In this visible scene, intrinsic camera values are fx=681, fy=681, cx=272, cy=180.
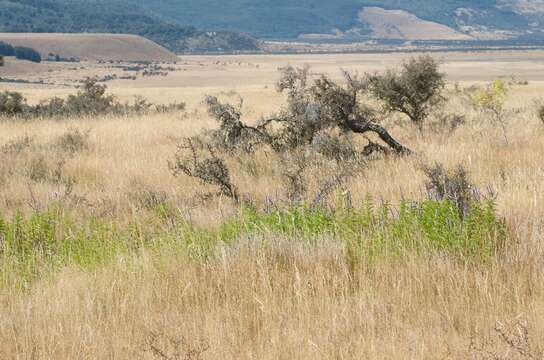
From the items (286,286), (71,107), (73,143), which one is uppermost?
(286,286)

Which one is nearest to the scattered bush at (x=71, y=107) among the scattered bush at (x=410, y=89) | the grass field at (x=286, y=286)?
the scattered bush at (x=410, y=89)

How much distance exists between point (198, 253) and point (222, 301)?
0.74 metres

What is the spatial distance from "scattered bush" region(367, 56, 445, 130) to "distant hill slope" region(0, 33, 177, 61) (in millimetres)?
158240

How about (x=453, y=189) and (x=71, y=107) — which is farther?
(x=71, y=107)

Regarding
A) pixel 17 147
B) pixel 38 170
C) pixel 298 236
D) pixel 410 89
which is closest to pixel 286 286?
pixel 298 236

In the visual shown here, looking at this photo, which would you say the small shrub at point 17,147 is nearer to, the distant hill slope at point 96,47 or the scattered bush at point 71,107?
the scattered bush at point 71,107

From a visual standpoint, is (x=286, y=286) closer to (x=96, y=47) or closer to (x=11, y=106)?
(x=11, y=106)

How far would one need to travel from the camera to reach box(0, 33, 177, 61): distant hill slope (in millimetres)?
167500

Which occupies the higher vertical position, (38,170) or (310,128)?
(310,128)

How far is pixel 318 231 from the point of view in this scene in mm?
4875

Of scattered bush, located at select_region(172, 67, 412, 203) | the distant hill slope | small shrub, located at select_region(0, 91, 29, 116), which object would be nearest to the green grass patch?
scattered bush, located at select_region(172, 67, 412, 203)

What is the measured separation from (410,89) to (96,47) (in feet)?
552

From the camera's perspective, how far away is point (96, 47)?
174 meters

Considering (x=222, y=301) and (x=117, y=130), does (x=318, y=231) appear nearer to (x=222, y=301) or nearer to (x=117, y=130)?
(x=222, y=301)
